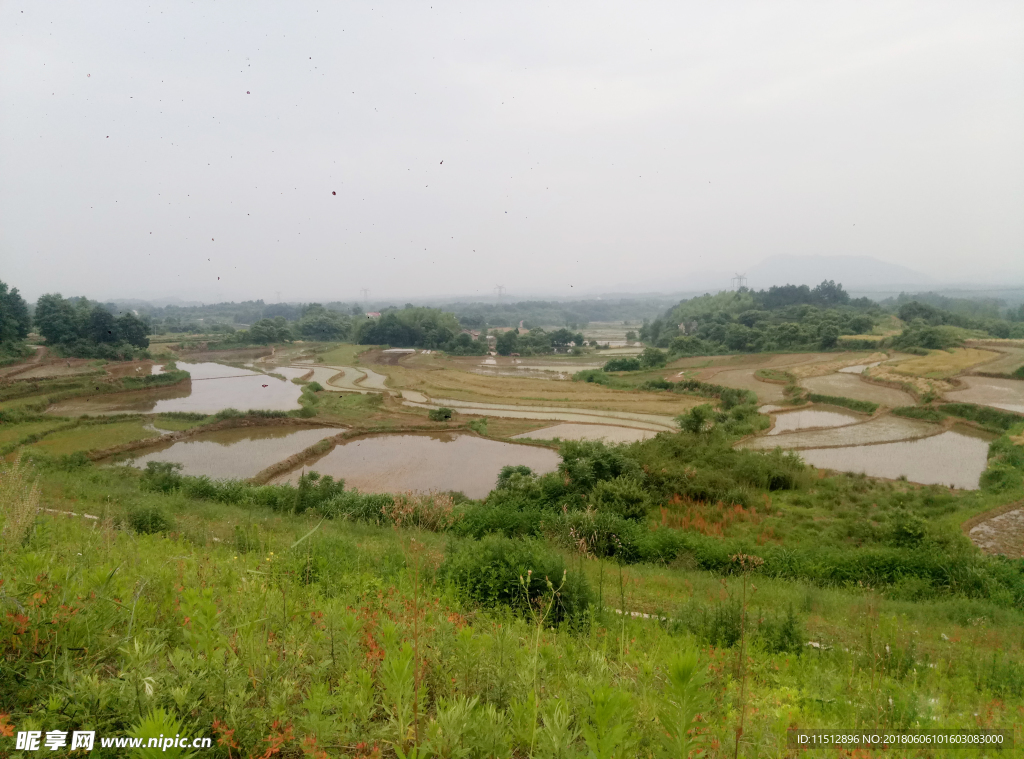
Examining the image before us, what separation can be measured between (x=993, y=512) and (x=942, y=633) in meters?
8.38

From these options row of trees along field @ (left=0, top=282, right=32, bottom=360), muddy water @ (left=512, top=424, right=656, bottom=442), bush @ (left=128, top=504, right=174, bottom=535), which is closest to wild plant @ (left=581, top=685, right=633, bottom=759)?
bush @ (left=128, top=504, right=174, bottom=535)

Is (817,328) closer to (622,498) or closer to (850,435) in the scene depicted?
(850,435)

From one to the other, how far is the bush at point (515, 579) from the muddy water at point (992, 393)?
1019 inches

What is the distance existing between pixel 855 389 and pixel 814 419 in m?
7.69

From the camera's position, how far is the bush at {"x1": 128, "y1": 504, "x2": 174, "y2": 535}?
817 centimetres

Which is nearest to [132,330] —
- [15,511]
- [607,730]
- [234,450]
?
[234,450]

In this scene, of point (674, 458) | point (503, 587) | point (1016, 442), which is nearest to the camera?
point (503, 587)

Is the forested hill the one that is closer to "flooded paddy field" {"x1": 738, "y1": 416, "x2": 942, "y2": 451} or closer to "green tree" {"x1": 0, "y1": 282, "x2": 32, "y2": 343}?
"flooded paddy field" {"x1": 738, "y1": 416, "x2": 942, "y2": 451}

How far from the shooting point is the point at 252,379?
3853 cm

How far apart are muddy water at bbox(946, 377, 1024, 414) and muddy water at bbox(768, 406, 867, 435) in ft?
15.6

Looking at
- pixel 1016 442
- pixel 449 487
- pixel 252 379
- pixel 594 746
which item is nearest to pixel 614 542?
pixel 449 487

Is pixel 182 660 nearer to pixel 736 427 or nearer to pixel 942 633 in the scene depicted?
pixel 942 633

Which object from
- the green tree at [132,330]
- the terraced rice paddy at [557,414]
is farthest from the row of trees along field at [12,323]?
the terraced rice paddy at [557,414]

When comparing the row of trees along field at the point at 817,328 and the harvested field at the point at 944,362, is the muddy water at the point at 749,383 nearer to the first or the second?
the harvested field at the point at 944,362
